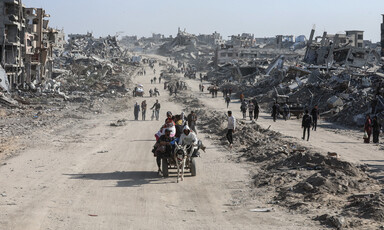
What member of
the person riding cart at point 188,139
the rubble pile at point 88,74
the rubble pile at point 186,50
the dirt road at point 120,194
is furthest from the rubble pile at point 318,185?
the rubble pile at point 186,50

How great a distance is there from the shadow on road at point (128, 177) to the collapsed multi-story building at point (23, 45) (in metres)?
37.2

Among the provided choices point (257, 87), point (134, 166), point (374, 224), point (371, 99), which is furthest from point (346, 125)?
point (257, 87)

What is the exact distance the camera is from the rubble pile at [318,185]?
11.0m

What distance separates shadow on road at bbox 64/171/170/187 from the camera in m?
14.8

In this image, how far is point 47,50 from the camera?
6738 cm

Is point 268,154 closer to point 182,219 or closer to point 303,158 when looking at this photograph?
point 303,158

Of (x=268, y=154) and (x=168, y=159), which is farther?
(x=268, y=154)

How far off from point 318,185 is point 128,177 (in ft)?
17.9

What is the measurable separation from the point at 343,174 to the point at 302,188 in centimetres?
156

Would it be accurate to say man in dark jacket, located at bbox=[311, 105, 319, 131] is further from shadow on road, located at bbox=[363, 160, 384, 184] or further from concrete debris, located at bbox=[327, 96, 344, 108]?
shadow on road, located at bbox=[363, 160, 384, 184]

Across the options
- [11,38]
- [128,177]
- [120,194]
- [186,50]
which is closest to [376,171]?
[128,177]

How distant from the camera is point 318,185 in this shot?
13.2 meters

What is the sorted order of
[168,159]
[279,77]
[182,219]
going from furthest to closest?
1. [279,77]
2. [168,159]
3. [182,219]

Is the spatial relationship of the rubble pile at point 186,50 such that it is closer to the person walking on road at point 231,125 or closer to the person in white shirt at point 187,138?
the person walking on road at point 231,125
